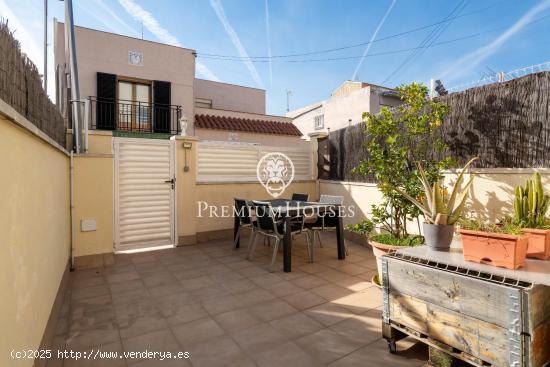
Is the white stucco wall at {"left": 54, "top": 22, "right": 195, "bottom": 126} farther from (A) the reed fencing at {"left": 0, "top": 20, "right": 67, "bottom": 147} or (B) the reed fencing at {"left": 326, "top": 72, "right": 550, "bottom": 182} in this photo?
(B) the reed fencing at {"left": 326, "top": 72, "right": 550, "bottom": 182}

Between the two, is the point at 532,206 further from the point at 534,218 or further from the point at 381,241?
Answer: the point at 381,241

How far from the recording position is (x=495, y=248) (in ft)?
6.44

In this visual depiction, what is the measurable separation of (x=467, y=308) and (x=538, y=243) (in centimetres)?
90

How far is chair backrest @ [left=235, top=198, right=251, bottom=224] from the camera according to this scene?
16.1ft

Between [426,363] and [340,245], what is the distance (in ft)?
8.41

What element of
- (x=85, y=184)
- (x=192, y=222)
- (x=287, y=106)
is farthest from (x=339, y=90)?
(x=85, y=184)

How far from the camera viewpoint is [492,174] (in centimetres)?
344

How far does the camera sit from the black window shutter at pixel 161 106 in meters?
9.74

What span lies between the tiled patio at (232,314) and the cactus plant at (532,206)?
4.40 ft

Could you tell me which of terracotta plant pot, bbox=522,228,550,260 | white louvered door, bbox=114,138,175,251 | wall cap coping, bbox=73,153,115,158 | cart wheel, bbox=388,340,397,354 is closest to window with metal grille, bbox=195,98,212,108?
white louvered door, bbox=114,138,175,251

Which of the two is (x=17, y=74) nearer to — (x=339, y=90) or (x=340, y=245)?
(x=340, y=245)

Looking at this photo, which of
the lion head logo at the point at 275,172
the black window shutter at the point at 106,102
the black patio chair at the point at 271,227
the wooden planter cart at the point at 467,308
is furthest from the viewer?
the black window shutter at the point at 106,102

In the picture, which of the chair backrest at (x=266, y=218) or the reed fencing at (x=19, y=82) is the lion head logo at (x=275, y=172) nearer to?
the chair backrest at (x=266, y=218)

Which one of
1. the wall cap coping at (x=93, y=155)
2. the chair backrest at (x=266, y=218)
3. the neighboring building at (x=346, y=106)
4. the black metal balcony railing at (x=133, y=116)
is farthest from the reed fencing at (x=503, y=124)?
the black metal balcony railing at (x=133, y=116)
